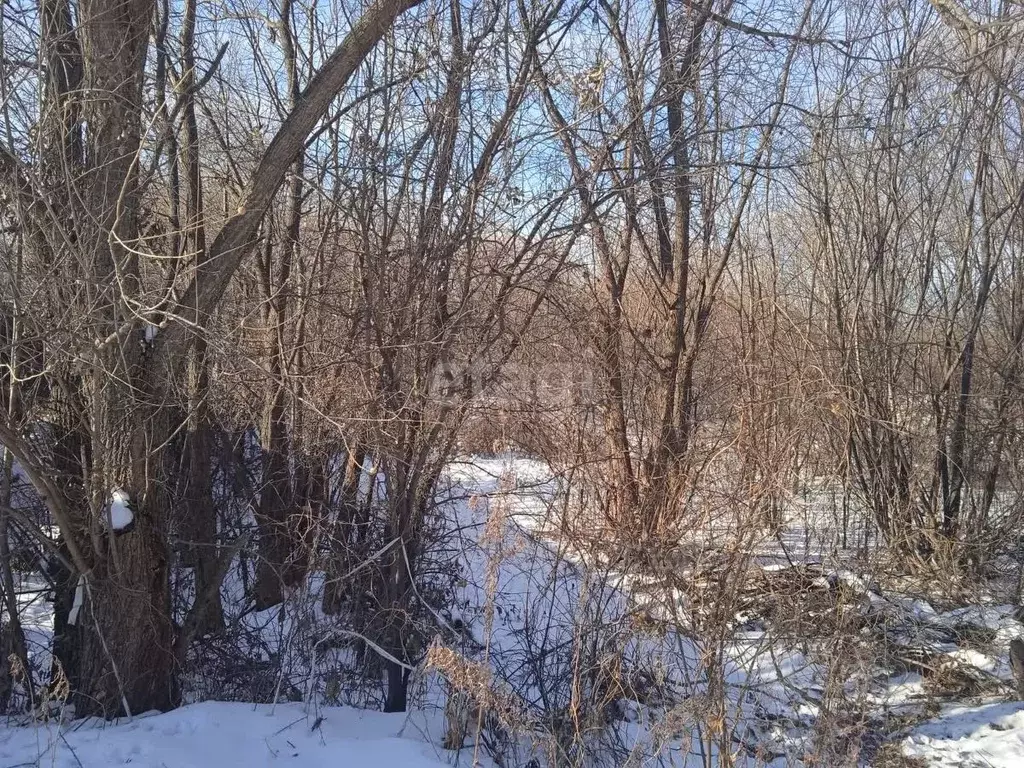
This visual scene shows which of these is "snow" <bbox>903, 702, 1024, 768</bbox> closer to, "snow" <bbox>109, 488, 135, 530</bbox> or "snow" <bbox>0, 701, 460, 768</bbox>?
"snow" <bbox>0, 701, 460, 768</bbox>

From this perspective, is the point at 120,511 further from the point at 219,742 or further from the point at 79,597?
the point at 219,742

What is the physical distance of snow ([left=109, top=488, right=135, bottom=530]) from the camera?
4.42 metres

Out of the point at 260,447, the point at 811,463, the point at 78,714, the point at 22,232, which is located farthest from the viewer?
the point at 811,463

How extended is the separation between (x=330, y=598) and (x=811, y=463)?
4941mm

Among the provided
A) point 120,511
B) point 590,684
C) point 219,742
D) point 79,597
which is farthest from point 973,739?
point 79,597

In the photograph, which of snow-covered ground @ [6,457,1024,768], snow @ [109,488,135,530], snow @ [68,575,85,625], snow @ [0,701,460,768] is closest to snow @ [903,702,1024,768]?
snow-covered ground @ [6,457,1024,768]

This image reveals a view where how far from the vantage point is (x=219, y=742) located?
4.16 m

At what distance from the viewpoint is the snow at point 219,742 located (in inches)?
154

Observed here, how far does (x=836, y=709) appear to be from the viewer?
4.40m

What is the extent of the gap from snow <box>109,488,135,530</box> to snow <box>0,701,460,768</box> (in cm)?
108

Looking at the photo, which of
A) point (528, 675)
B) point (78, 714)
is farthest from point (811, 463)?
point (78, 714)

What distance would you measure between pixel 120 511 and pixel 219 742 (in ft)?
4.51

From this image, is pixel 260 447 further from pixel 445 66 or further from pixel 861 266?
pixel 861 266

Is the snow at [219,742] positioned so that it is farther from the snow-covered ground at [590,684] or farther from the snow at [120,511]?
the snow at [120,511]
